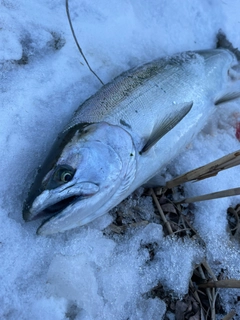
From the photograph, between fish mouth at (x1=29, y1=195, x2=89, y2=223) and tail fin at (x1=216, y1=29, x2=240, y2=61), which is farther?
tail fin at (x1=216, y1=29, x2=240, y2=61)

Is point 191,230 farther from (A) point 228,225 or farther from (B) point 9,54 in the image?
(B) point 9,54

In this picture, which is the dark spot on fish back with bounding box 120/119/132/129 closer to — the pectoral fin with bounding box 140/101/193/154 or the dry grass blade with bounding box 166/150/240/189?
the pectoral fin with bounding box 140/101/193/154

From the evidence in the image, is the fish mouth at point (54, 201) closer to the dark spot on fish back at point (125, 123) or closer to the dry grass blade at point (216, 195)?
the dark spot on fish back at point (125, 123)

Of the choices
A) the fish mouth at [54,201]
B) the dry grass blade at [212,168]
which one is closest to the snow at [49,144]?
the fish mouth at [54,201]

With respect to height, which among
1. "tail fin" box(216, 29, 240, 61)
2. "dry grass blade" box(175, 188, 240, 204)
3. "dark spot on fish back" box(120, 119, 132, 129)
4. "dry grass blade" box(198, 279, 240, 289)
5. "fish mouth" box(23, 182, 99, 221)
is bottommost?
"dry grass blade" box(198, 279, 240, 289)

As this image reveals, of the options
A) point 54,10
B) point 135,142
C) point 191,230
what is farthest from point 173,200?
point 54,10

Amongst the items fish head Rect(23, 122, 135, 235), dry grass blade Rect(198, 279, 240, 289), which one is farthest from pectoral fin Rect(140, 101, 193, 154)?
dry grass blade Rect(198, 279, 240, 289)

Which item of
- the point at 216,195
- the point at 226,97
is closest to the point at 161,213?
the point at 216,195
